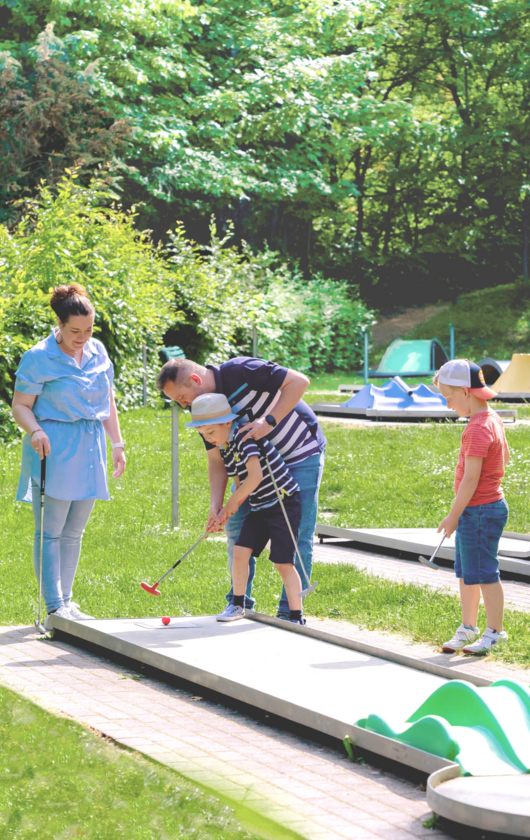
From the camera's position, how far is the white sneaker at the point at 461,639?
5.76 meters

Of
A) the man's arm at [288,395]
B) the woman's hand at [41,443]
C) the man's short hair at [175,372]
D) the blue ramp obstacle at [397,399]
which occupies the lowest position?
the blue ramp obstacle at [397,399]

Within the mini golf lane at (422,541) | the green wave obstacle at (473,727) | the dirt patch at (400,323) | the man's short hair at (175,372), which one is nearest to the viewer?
the green wave obstacle at (473,727)

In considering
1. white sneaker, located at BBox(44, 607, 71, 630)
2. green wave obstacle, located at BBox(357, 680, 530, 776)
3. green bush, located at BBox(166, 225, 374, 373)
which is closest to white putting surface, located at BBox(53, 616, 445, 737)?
white sneaker, located at BBox(44, 607, 71, 630)

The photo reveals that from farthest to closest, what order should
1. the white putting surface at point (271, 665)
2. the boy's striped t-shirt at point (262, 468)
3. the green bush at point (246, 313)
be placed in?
the green bush at point (246, 313), the boy's striped t-shirt at point (262, 468), the white putting surface at point (271, 665)

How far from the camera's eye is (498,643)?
577cm

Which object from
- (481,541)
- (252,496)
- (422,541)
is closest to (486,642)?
(481,541)

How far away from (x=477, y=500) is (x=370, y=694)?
5.09 ft

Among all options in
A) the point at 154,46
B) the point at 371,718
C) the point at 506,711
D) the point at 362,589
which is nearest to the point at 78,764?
the point at 371,718

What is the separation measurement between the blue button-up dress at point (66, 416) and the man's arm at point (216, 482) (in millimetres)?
742

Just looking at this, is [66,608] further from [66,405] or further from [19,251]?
[19,251]

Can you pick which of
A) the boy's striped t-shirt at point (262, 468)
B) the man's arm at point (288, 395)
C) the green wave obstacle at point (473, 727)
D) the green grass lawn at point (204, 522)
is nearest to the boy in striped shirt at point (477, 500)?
the green grass lawn at point (204, 522)

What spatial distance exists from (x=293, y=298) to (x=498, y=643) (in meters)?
23.6

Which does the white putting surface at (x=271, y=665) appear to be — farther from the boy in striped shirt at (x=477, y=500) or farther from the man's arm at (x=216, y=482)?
the boy in striped shirt at (x=477, y=500)

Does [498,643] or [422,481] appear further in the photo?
[422,481]
